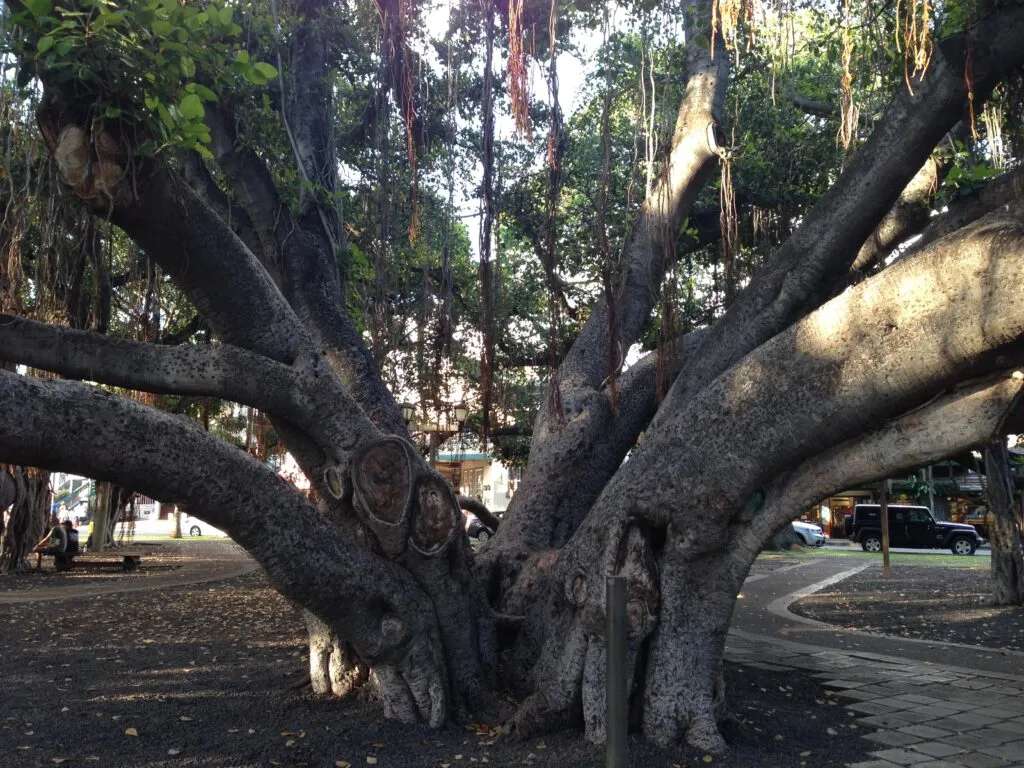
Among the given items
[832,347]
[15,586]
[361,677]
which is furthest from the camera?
[15,586]

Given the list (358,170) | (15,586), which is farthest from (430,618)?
(15,586)

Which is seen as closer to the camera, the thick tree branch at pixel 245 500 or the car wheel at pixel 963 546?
the thick tree branch at pixel 245 500

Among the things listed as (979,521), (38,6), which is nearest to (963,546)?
(979,521)

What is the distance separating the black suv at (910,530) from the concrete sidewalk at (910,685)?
21369 mm

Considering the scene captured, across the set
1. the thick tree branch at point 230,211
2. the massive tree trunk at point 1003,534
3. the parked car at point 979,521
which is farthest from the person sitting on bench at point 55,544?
the parked car at point 979,521

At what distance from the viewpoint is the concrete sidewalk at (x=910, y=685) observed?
15.6ft

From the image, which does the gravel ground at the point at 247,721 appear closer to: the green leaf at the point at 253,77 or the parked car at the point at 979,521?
the green leaf at the point at 253,77

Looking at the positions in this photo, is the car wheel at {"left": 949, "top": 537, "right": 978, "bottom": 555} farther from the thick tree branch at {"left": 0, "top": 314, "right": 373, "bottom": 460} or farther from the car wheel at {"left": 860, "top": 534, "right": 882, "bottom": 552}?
the thick tree branch at {"left": 0, "top": 314, "right": 373, "bottom": 460}

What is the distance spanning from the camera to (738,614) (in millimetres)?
11039

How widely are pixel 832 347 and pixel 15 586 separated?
46.9 feet

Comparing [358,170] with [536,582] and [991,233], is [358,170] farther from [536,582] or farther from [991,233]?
[991,233]

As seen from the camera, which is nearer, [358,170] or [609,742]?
[609,742]

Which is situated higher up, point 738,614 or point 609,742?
point 609,742

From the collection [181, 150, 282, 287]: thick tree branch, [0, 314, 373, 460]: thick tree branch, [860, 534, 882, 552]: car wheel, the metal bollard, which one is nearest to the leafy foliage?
[0, 314, 373, 460]: thick tree branch
